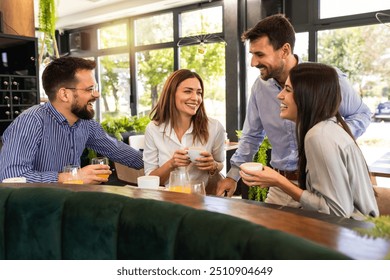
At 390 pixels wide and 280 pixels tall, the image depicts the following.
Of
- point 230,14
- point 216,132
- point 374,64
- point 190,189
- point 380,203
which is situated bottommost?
point 380,203

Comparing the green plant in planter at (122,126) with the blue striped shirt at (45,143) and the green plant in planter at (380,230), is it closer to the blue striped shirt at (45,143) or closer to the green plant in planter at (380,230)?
the blue striped shirt at (45,143)

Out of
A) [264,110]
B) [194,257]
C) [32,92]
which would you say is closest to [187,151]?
[264,110]

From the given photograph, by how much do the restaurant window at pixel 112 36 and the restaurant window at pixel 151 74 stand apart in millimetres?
702

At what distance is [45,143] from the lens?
240 cm

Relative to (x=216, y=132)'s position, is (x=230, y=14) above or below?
above

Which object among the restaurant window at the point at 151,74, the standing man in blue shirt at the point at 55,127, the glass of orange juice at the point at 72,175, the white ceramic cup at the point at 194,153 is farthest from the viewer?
the restaurant window at the point at 151,74

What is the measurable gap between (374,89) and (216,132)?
4.60 m

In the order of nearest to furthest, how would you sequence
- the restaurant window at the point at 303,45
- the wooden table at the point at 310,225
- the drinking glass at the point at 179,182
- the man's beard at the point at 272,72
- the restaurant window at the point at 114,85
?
the wooden table at the point at 310,225
the drinking glass at the point at 179,182
the man's beard at the point at 272,72
the restaurant window at the point at 303,45
the restaurant window at the point at 114,85

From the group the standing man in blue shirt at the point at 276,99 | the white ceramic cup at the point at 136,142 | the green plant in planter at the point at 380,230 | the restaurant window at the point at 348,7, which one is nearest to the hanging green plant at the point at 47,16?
the white ceramic cup at the point at 136,142

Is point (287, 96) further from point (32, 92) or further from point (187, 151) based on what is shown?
point (32, 92)

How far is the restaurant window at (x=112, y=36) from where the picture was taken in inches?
390

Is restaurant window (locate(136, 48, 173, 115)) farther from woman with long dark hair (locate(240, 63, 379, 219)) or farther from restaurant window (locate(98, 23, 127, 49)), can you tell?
woman with long dark hair (locate(240, 63, 379, 219))

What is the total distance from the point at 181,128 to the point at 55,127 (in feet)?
2.63

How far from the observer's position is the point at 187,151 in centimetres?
217
